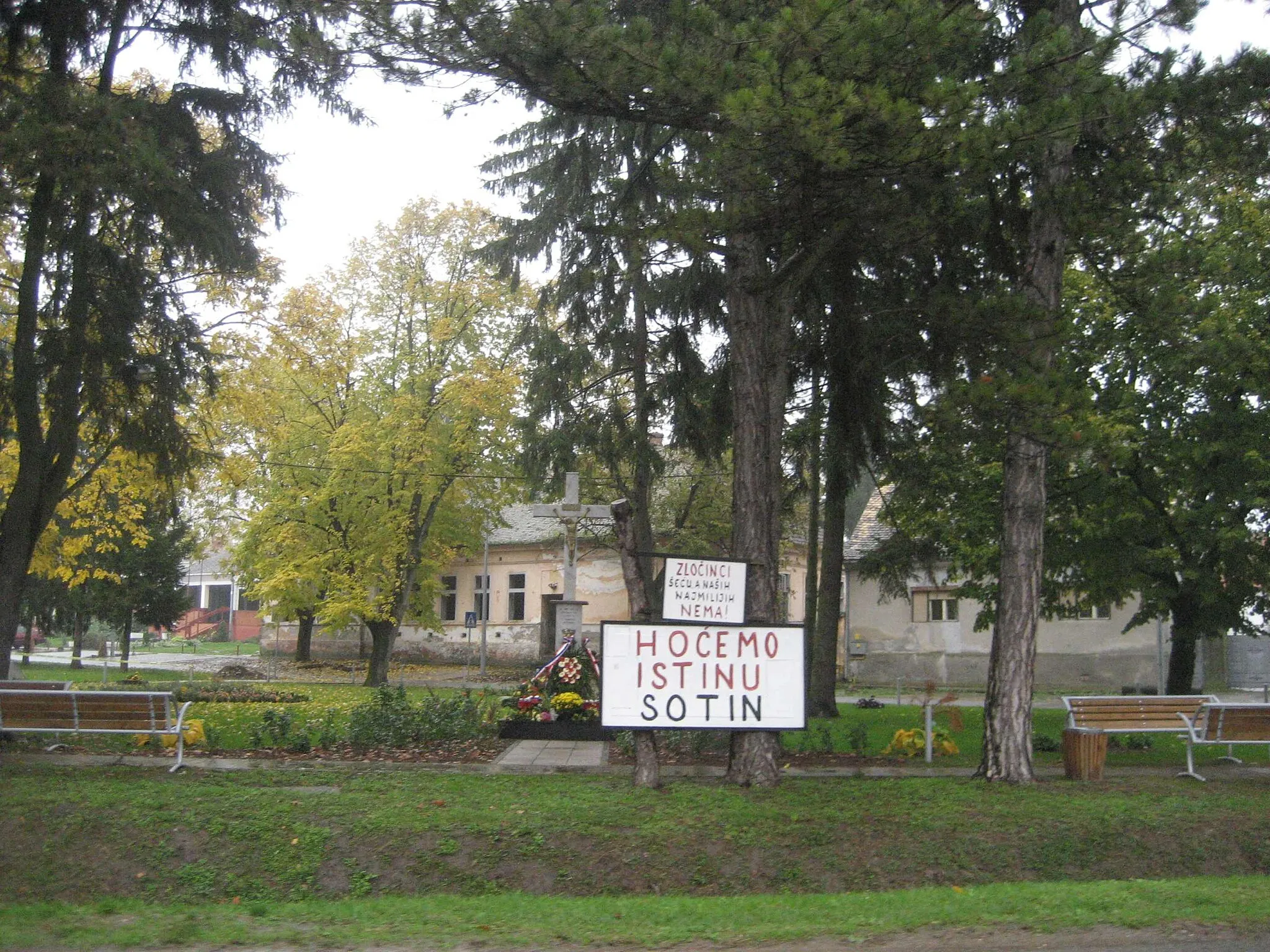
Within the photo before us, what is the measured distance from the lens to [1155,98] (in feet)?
33.2

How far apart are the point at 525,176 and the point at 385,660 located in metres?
16.1

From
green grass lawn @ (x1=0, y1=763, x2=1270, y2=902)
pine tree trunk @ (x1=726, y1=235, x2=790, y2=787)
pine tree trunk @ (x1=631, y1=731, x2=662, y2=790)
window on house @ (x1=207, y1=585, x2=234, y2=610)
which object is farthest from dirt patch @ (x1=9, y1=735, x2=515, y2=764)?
window on house @ (x1=207, y1=585, x2=234, y2=610)

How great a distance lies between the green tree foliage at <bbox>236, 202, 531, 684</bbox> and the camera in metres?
31.1

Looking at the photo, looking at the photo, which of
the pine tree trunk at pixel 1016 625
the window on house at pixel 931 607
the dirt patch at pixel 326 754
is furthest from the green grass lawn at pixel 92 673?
the window on house at pixel 931 607

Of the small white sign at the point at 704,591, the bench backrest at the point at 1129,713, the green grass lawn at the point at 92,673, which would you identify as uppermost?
the small white sign at the point at 704,591

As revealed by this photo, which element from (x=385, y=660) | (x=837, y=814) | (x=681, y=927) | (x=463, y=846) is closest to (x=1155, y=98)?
(x=837, y=814)

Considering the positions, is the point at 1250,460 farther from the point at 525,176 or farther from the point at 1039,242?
the point at 525,176

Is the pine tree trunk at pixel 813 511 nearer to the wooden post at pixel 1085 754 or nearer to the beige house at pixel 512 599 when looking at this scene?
the wooden post at pixel 1085 754

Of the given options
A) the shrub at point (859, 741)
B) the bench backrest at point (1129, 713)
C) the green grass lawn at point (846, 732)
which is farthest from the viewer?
the shrub at point (859, 741)

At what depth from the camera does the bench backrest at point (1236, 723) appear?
12961 mm

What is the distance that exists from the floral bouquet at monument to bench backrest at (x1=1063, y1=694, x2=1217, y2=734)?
6.33 meters

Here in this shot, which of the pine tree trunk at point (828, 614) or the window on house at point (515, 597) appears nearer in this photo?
the pine tree trunk at point (828, 614)

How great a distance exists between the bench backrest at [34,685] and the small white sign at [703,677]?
25.0ft

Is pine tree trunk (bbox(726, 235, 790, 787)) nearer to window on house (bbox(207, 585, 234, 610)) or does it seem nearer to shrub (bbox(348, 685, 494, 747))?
shrub (bbox(348, 685, 494, 747))
